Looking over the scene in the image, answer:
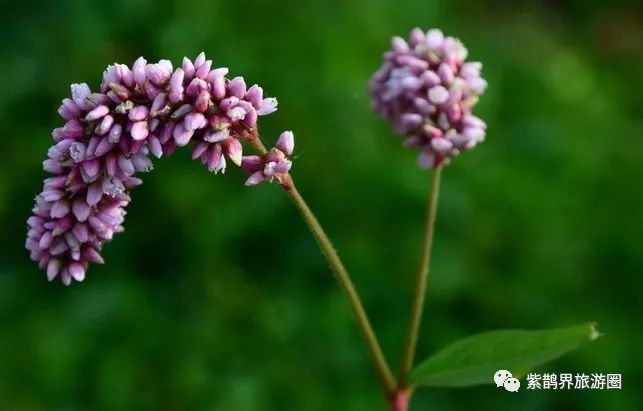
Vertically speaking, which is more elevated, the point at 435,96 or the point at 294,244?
the point at 294,244

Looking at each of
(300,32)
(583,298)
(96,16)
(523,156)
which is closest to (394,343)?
(583,298)

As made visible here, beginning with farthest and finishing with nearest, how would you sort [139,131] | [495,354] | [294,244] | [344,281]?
[294,244] < [495,354] < [344,281] < [139,131]

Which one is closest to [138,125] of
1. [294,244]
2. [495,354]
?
[495,354]

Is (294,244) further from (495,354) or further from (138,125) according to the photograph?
(138,125)

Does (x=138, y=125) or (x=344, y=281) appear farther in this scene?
(x=344, y=281)

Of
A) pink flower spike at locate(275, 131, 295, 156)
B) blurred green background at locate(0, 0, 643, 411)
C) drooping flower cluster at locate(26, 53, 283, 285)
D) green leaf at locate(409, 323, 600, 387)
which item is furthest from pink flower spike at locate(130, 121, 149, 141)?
blurred green background at locate(0, 0, 643, 411)

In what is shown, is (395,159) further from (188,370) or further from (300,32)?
(188,370)
